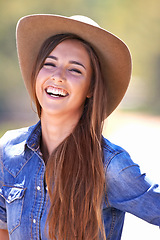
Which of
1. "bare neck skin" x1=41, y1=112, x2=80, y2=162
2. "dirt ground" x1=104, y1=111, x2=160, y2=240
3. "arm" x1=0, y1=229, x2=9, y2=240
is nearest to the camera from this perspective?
"bare neck skin" x1=41, y1=112, x2=80, y2=162

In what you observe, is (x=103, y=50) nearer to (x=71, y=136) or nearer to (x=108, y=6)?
(x=71, y=136)

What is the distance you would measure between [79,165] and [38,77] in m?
0.44

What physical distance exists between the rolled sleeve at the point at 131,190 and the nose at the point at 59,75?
1.36 feet

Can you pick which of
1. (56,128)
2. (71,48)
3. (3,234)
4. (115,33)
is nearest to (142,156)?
(3,234)

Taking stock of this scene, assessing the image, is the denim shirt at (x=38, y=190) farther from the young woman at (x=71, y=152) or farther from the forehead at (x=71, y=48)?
the forehead at (x=71, y=48)

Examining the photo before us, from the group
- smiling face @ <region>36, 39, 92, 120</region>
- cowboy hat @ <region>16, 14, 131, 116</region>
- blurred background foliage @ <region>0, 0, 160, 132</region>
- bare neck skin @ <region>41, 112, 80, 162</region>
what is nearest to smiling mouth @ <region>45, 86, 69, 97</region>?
smiling face @ <region>36, 39, 92, 120</region>

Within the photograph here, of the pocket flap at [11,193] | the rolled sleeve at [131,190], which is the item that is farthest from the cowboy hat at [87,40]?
the pocket flap at [11,193]

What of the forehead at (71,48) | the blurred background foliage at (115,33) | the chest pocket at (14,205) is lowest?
the chest pocket at (14,205)

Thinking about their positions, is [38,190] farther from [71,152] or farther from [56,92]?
[56,92]

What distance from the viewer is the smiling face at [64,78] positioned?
214cm

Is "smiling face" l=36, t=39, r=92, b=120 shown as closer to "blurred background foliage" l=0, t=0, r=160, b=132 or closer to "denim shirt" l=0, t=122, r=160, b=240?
"denim shirt" l=0, t=122, r=160, b=240

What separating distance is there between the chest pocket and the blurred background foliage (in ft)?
32.2

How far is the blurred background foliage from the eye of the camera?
15.0 metres

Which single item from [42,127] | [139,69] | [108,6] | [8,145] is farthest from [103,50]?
[139,69]
